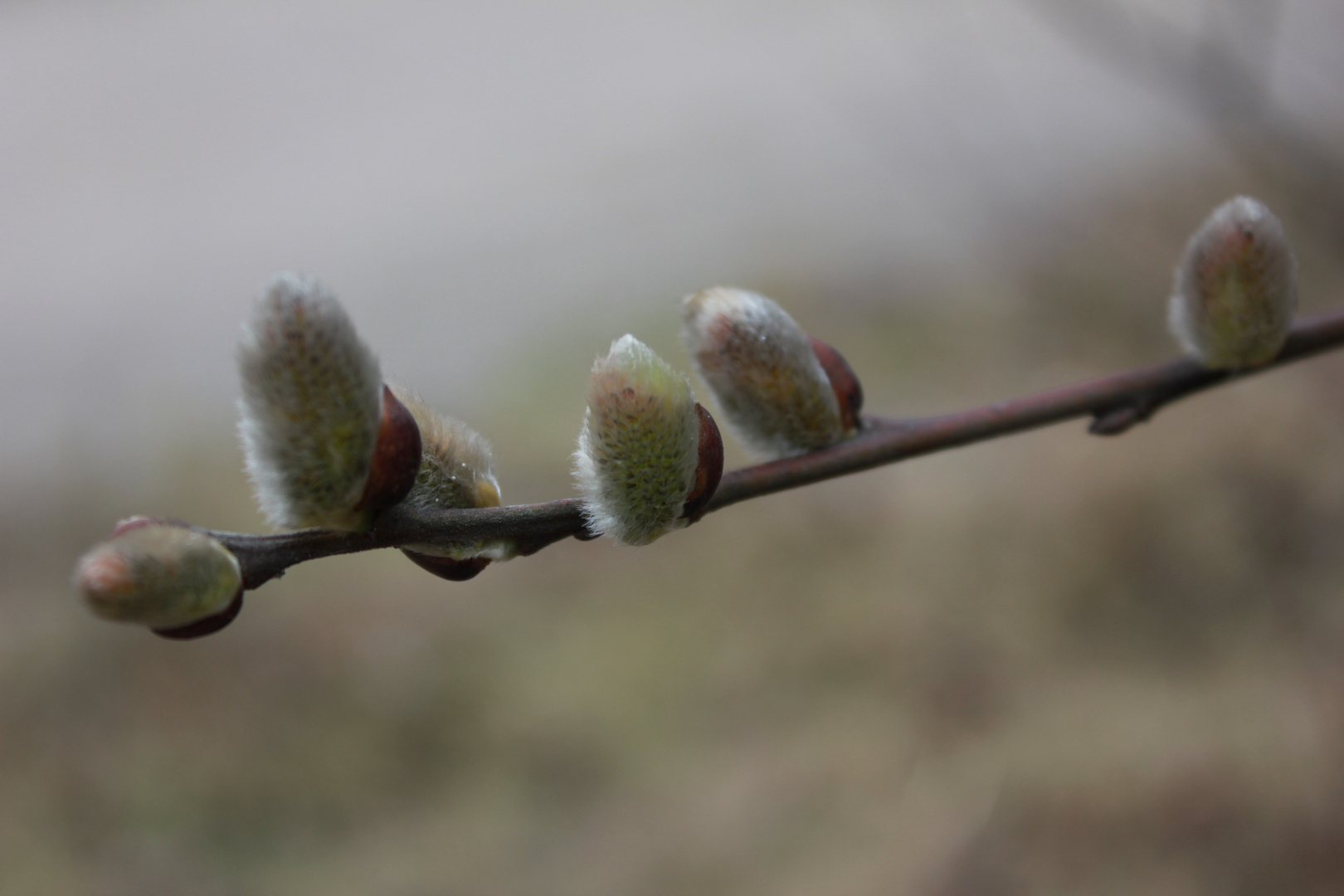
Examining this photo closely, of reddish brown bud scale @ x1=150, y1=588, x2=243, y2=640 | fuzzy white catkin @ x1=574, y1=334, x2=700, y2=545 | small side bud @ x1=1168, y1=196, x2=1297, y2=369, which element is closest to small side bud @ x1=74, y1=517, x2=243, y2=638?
reddish brown bud scale @ x1=150, y1=588, x2=243, y2=640

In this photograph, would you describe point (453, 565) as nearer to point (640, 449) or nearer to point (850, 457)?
point (640, 449)

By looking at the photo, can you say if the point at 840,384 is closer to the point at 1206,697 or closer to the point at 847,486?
the point at 1206,697

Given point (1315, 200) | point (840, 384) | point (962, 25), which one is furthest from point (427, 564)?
point (962, 25)

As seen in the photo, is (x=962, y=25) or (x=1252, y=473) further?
(x=962, y=25)

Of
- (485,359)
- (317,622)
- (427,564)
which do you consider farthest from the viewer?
(485,359)

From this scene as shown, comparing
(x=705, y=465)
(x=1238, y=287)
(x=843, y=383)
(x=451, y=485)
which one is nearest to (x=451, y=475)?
(x=451, y=485)

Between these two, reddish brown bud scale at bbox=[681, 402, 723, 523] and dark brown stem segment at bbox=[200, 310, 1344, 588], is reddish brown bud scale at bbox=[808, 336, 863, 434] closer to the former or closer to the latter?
dark brown stem segment at bbox=[200, 310, 1344, 588]

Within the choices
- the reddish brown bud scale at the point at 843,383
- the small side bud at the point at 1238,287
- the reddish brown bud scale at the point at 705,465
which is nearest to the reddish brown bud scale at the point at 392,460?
the reddish brown bud scale at the point at 705,465
